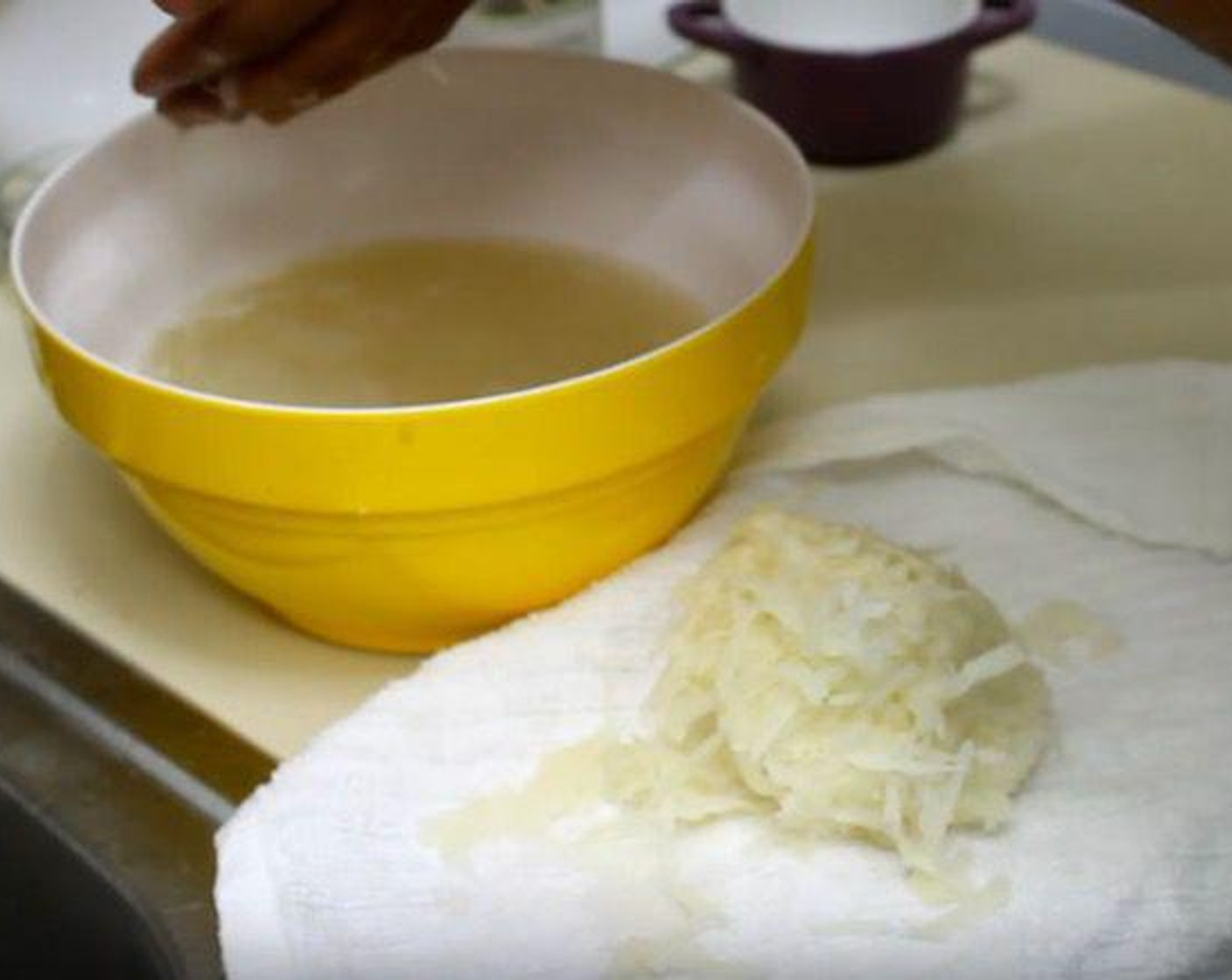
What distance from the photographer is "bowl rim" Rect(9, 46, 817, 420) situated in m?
0.52

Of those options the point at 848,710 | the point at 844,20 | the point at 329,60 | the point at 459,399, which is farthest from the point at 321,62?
the point at 844,20

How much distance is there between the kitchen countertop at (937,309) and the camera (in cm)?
60

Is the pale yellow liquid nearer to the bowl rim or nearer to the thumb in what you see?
the bowl rim

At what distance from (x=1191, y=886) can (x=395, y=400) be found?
0.29 meters

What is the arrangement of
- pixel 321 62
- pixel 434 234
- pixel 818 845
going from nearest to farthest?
pixel 818 845 → pixel 321 62 → pixel 434 234

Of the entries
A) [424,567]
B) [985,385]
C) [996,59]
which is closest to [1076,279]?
[985,385]

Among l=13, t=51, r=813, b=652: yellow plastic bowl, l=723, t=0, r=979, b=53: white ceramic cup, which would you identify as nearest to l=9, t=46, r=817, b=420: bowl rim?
l=13, t=51, r=813, b=652: yellow plastic bowl

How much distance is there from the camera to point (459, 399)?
0.62 metres

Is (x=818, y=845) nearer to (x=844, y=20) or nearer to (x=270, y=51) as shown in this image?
(x=270, y=51)

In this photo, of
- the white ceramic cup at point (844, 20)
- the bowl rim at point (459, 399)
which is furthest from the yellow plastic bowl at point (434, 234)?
the white ceramic cup at point (844, 20)

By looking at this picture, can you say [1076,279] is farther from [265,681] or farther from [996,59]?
[265,681]

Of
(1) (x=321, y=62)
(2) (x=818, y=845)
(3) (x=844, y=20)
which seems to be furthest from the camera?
(3) (x=844, y=20)

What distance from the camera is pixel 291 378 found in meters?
0.63

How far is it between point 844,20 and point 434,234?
0.90 feet
